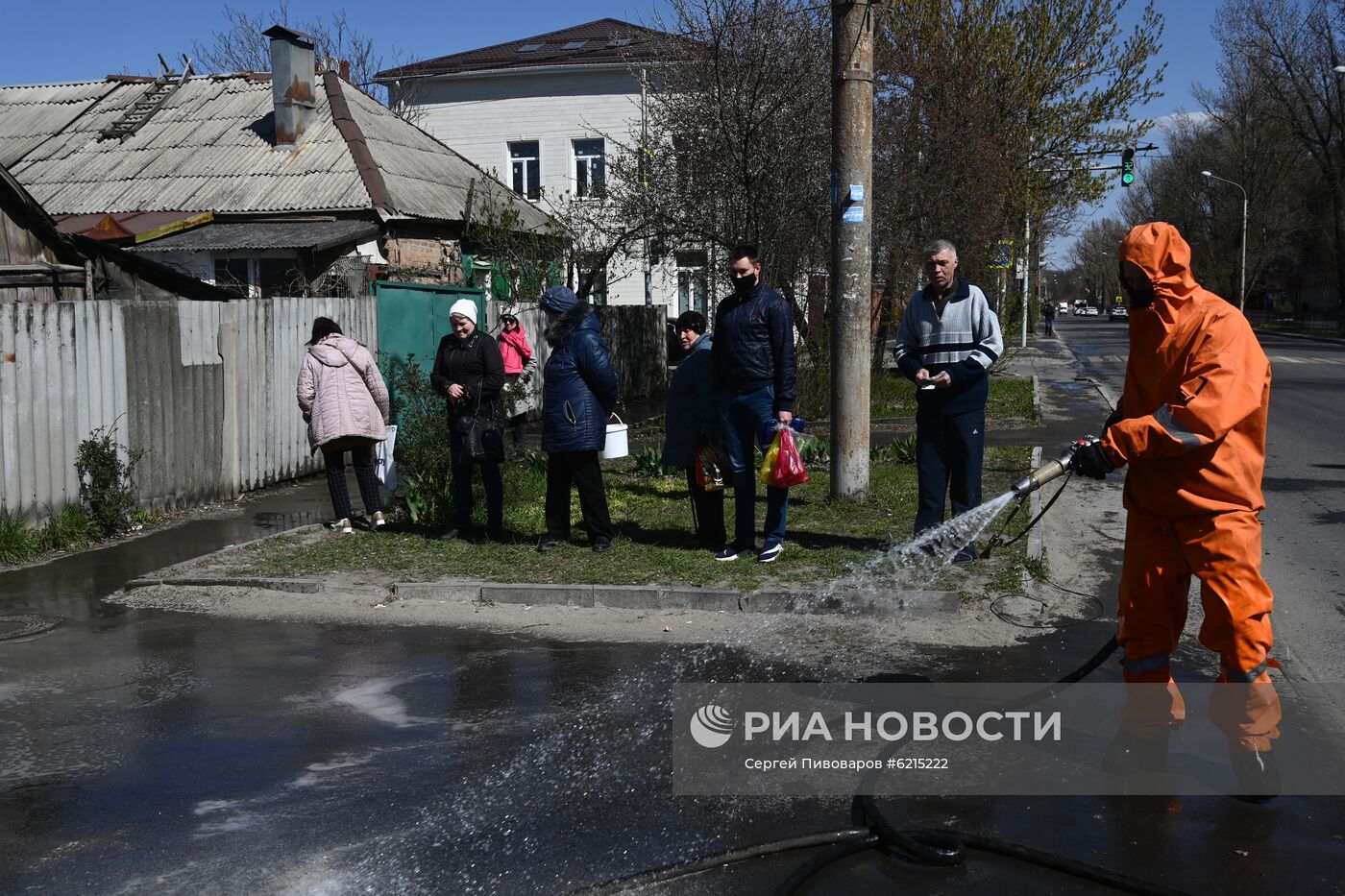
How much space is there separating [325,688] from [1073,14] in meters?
28.0

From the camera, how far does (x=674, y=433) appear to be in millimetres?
8625

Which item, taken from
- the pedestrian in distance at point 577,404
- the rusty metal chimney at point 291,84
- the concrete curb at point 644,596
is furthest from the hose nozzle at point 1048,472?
the rusty metal chimney at point 291,84

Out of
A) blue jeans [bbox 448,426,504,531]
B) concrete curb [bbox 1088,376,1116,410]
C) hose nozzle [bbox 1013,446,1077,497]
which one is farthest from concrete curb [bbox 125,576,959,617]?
concrete curb [bbox 1088,376,1116,410]

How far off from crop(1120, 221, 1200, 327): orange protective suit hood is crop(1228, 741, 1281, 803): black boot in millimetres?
1507

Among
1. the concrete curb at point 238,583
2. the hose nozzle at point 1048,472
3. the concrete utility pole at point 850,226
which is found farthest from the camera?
the concrete utility pole at point 850,226

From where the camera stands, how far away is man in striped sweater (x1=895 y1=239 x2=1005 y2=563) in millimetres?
7582

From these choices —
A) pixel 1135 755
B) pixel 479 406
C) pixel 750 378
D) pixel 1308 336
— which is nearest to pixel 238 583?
pixel 479 406

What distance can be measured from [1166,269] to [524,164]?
40705mm

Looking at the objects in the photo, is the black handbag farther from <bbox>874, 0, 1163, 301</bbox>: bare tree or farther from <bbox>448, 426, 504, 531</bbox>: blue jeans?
<bbox>874, 0, 1163, 301</bbox>: bare tree

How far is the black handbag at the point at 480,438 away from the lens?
8.89 metres

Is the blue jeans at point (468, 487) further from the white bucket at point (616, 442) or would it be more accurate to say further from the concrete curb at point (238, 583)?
the white bucket at point (616, 442)

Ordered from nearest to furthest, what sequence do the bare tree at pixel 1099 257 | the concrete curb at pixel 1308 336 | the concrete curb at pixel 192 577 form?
the concrete curb at pixel 192 577, the concrete curb at pixel 1308 336, the bare tree at pixel 1099 257

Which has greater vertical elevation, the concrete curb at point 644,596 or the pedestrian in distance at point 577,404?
the pedestrian in distance at point 577,404

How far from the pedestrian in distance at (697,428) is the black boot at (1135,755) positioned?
13.6 ft
